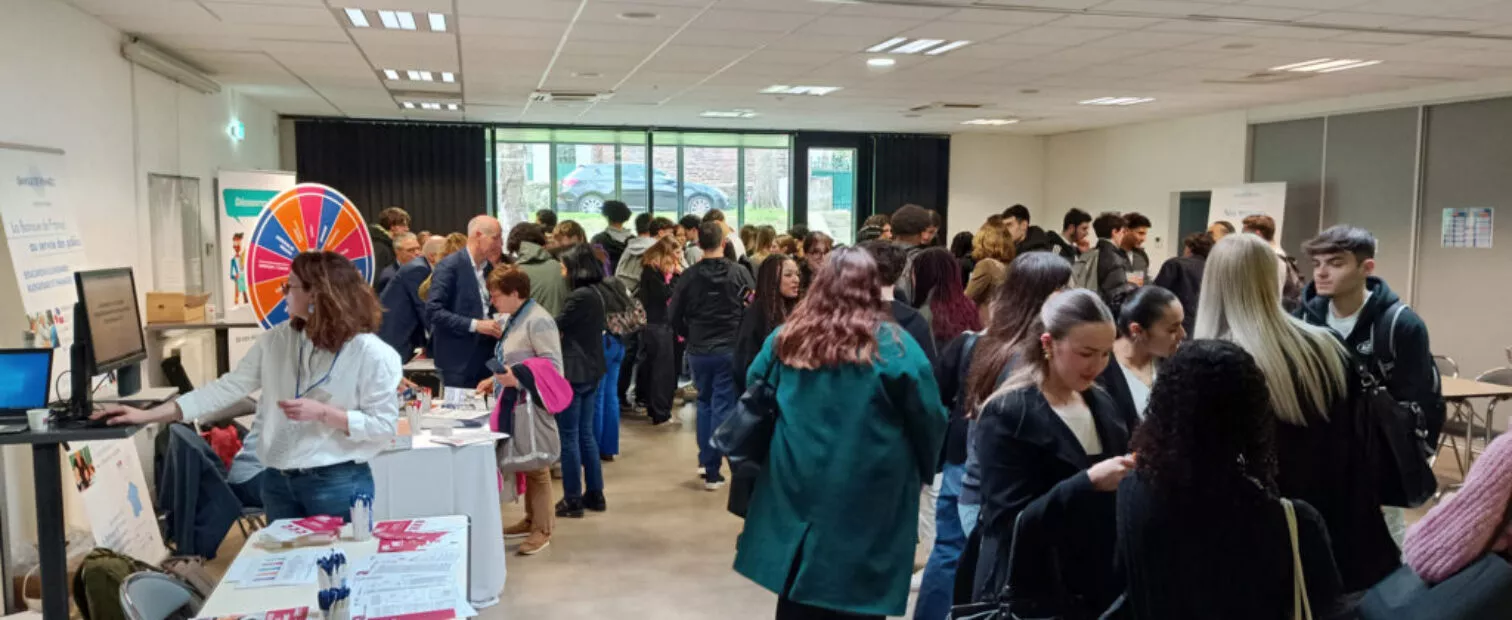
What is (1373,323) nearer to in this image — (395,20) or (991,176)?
(395,20)

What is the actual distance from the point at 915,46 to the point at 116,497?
499cm

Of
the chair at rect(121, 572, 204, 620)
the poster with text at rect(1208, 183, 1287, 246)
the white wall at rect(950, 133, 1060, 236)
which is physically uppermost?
the white wall at rect(950, 133, 1060, 236)

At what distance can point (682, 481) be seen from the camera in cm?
624

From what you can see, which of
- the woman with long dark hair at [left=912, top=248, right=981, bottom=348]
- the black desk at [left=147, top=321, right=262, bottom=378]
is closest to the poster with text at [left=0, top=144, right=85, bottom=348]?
the black desk at [left=147, top=321, right=262, bottom=378]

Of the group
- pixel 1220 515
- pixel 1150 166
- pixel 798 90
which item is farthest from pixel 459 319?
pixel 1150 166

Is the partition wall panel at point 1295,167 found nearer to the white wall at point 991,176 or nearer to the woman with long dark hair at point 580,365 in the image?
the white wall at point 991,176

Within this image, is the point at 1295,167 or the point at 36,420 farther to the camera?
the point at 1295,167

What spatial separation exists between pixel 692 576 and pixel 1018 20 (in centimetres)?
339

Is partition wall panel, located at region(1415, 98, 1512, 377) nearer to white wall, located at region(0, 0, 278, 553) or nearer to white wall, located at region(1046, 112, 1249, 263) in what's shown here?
white wall, located at region(1046, 112, 1249, 263)

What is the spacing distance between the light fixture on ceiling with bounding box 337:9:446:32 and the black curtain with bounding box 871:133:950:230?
8.83m

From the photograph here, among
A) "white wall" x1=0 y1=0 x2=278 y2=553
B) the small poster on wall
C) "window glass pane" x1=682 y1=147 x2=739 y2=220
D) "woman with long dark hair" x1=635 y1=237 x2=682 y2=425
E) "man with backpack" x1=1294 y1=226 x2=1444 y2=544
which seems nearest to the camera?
"man with backpack" x1=1294 y1=226 x2=1444 y2=544

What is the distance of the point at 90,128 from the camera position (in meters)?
5.29

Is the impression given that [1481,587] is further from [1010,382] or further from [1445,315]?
[1445,315]

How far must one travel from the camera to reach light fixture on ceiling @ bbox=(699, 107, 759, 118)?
10922 millimetres
